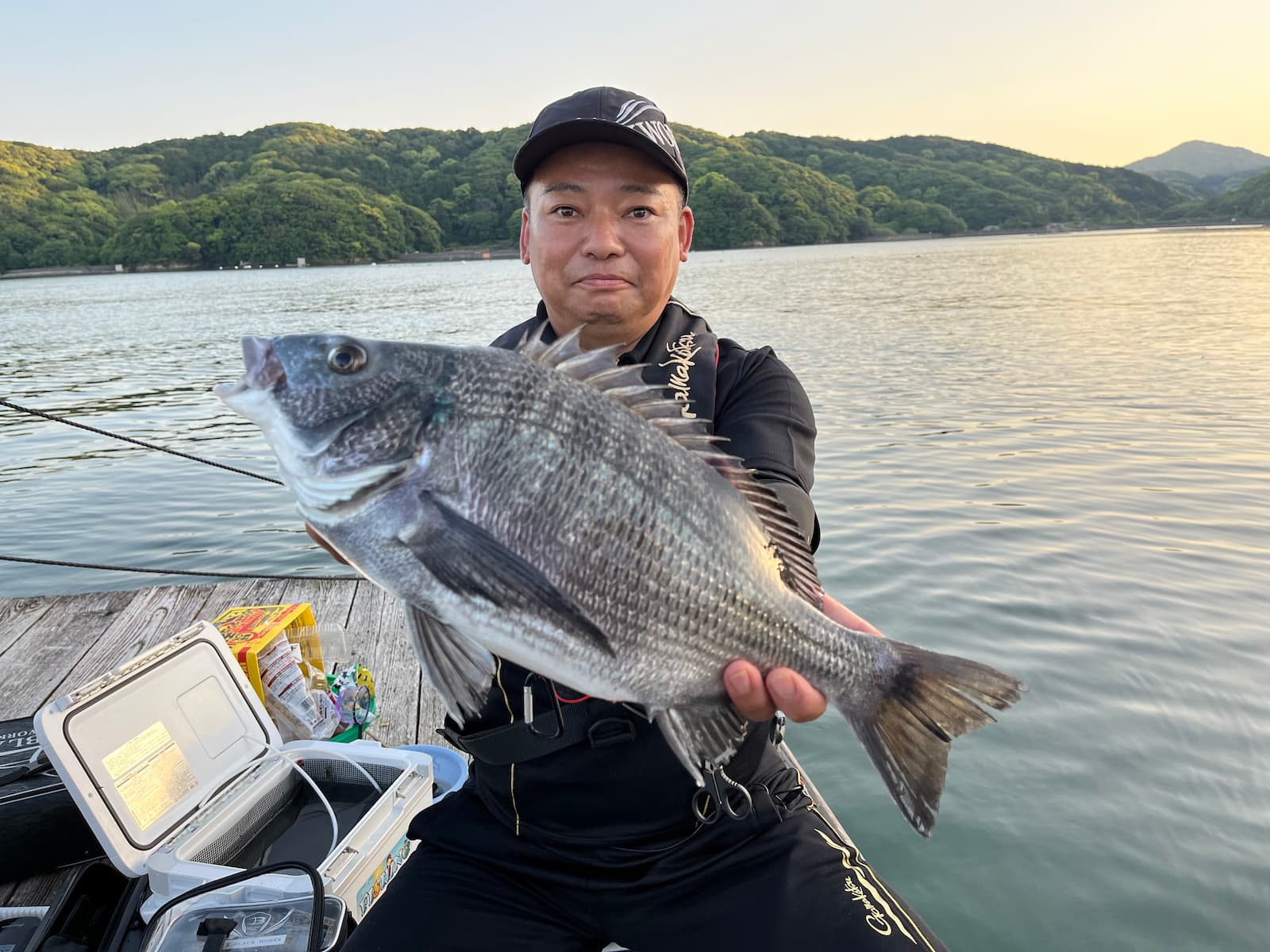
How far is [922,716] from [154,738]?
10.1 feet

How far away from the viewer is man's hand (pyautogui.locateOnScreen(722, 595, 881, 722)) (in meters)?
2.20

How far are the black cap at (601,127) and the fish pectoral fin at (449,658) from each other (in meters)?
1.91

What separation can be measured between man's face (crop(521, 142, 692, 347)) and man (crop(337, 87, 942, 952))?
10 centimetres

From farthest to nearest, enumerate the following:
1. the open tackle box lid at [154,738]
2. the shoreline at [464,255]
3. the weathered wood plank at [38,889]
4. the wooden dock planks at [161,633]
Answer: the shoreline at [464,255] → the wooden dock planks at [161,633] → the weathered wood plank at [38,889] → the open tackle box lid at [154,738]

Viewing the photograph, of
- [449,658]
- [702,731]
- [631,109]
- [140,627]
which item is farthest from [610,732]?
[140,627]

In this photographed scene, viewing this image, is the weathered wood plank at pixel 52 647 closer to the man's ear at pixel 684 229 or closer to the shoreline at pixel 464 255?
the man's ear at pixel 684 229

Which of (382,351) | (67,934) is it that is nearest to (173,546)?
(67,934)

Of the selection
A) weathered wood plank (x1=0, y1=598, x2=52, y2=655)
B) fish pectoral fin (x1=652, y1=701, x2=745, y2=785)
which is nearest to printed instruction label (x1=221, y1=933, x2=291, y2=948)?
fish pectoral fin (x1=652, y1=701, x2=745, y2=785)

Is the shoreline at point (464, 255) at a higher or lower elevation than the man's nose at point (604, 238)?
lower

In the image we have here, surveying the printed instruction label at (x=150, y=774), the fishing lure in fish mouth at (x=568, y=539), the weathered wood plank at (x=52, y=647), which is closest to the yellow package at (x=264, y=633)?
the printed instruction label at (x=150, y=774)

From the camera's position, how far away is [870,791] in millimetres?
5469

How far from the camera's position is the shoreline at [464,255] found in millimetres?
91125

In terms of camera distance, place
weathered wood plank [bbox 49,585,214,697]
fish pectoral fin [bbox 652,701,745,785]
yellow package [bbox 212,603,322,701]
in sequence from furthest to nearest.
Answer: weathered wood plank [bbox 49,585,214,697]
yellow package [bbox 212,603,322,701]
fish pectoral fin [bbox 652,701,745,785]

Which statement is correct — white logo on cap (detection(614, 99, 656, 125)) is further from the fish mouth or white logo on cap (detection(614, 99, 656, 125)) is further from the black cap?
the fish mouth
